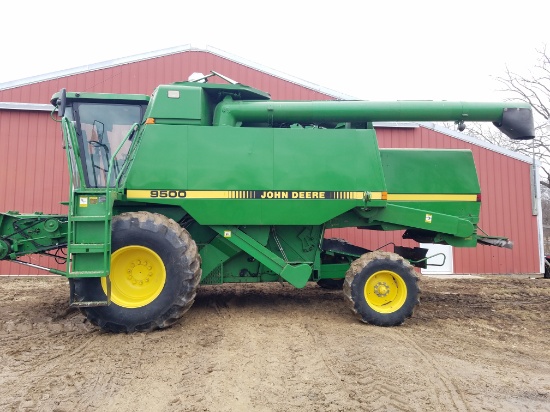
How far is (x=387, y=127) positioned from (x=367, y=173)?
582 cm

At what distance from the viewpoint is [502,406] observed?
10.0ft

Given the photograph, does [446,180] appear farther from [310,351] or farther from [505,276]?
[505,276]

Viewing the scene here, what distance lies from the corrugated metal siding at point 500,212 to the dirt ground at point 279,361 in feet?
16.3

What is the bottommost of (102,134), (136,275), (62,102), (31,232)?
(136,275)

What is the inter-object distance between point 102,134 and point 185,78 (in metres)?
5.59

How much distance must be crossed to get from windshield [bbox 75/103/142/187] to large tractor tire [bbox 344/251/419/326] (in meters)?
3.46

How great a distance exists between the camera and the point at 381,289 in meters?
5.52

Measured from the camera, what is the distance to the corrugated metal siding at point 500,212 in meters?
11.3

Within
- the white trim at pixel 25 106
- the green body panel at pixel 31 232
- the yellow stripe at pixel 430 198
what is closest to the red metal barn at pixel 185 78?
the white trim at pixel 25 106

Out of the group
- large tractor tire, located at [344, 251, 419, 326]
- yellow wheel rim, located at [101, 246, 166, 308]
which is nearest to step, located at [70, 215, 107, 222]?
yellow wheel rim, located at [101, 246, 166, 308]

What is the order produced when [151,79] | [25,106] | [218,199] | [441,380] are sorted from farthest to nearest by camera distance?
[151,79] → [25,106] → [218,199] → [441,380]

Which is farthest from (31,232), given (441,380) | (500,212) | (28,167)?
(500,212)

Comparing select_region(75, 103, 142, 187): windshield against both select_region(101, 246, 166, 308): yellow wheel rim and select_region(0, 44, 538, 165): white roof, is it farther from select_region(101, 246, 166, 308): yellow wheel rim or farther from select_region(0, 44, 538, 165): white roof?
select_region(0, 44, 538, 165): white roof

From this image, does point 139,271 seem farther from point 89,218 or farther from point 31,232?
point 31,232
